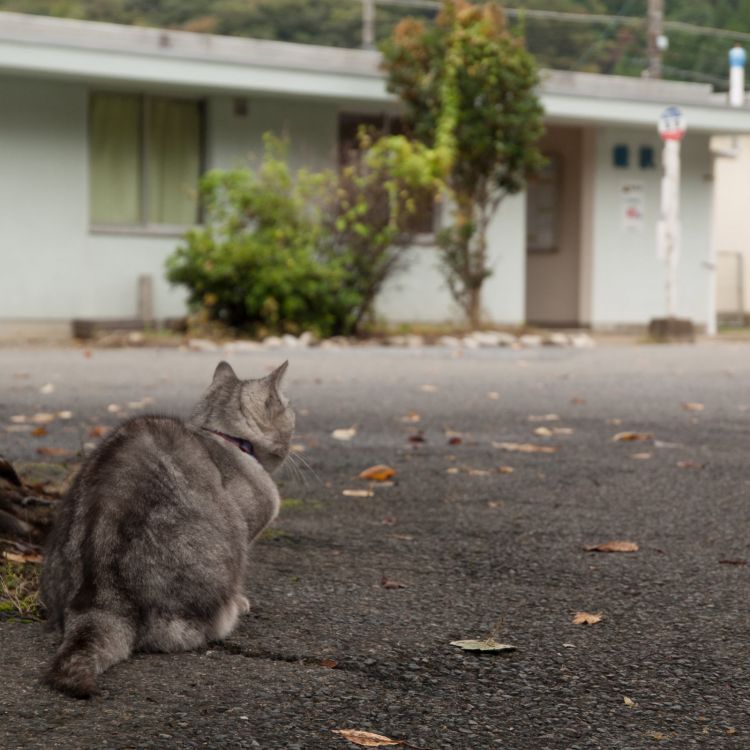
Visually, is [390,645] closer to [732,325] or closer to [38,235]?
[38,235]

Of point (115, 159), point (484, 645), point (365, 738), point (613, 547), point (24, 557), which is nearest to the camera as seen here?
point (365, 738)

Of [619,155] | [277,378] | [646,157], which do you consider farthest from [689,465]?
[646,157]

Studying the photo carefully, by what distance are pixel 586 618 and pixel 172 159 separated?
14511 millimetres

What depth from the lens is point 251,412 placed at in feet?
12.6

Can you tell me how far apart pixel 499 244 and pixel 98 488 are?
56.0 feet

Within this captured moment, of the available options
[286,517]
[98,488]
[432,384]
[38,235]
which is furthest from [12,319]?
[98,488]

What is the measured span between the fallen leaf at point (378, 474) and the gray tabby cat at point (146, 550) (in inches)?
99.2

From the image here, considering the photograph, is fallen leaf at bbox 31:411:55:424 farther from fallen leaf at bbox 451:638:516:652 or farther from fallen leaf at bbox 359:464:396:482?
fallen leaf at bbox 451:638:516:652

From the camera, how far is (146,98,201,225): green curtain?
17156 millimetres

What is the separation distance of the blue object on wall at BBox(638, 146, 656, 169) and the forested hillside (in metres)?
17.5

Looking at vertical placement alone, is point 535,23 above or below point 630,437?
above

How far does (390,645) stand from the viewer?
3355 mm

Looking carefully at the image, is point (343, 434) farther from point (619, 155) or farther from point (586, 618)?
point (619, 155)

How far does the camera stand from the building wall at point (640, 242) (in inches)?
827
